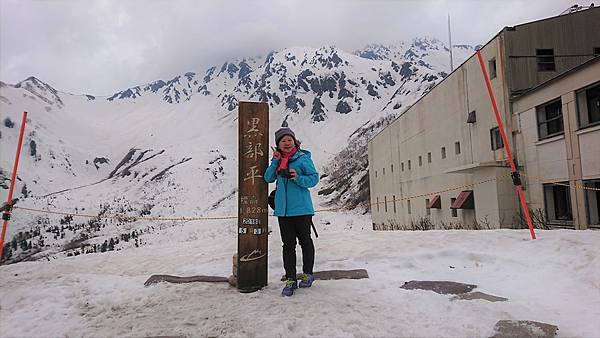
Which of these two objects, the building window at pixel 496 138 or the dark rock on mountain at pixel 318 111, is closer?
the building window at pixel 496 138

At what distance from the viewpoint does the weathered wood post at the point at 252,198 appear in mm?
4672

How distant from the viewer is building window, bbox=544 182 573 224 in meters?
12.0

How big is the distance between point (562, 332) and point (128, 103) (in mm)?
111593

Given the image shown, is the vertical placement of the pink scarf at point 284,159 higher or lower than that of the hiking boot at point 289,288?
higher

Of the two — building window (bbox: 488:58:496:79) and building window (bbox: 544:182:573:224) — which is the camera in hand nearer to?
building window (bbox: 544:182:573:224)

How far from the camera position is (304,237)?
14.8ft

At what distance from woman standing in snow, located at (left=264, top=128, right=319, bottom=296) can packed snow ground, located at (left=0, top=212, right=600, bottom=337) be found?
0.35m

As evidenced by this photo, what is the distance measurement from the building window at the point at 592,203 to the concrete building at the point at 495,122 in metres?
0.11

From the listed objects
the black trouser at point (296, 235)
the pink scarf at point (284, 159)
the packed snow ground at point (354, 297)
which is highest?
the pink scarf at point (284, 159)

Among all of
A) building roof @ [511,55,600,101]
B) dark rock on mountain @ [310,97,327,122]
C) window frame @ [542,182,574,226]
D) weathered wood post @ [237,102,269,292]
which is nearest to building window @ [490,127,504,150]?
building roof @ [511,55,600,101]

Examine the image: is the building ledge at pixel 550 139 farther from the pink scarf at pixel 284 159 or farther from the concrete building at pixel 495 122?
the pink scarf at pixel 284 159

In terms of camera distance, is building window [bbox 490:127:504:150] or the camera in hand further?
building window [bbox 490:127:504:150]

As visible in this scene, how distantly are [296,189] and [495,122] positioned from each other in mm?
12497

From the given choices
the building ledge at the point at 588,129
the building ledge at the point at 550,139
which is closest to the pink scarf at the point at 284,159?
the building ledge at the point at 588,129
